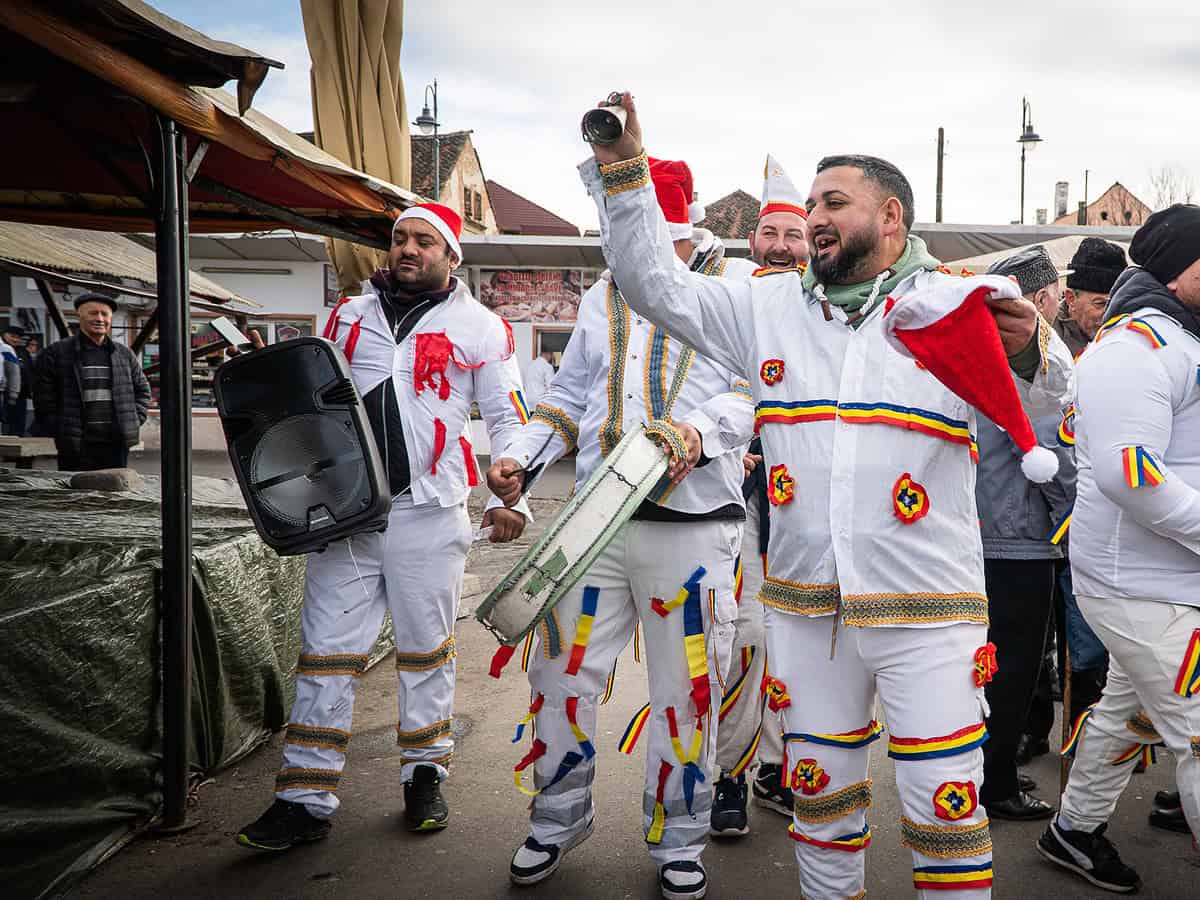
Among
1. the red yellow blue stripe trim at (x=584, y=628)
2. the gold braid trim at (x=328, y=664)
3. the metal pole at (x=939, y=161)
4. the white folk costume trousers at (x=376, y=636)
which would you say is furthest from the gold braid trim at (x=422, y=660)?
the metal pole at (x=939, y=161)

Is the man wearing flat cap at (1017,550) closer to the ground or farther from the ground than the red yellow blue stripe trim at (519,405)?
closer to the ground

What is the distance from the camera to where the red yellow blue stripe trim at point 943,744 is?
7.51ft

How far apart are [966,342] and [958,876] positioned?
120 centimetres

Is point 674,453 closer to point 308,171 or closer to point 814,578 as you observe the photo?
point 814,578

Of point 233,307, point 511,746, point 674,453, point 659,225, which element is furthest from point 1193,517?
point 233,307

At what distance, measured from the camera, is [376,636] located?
142 inches

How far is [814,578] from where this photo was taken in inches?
96.3

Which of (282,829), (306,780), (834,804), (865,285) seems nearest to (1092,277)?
(865,285)

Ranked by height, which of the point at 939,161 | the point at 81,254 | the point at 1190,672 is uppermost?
the point at 939,161

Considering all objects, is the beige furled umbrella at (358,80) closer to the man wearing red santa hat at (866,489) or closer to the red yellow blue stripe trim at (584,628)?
the red yellow blue stripe trim at (584,628)

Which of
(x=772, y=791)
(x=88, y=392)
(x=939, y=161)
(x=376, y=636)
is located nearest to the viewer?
(x=376, y=636)

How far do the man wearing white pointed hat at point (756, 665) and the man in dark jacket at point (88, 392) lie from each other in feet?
22.0

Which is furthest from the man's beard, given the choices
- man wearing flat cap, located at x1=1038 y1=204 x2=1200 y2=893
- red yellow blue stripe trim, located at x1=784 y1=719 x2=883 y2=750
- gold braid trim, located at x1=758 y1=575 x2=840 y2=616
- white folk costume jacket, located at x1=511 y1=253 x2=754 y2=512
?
red yellow blue stripe trim, located at x1=784 y1=719 x2=883 y2=750

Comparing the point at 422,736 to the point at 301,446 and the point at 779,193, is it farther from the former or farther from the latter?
the point at 779,193
